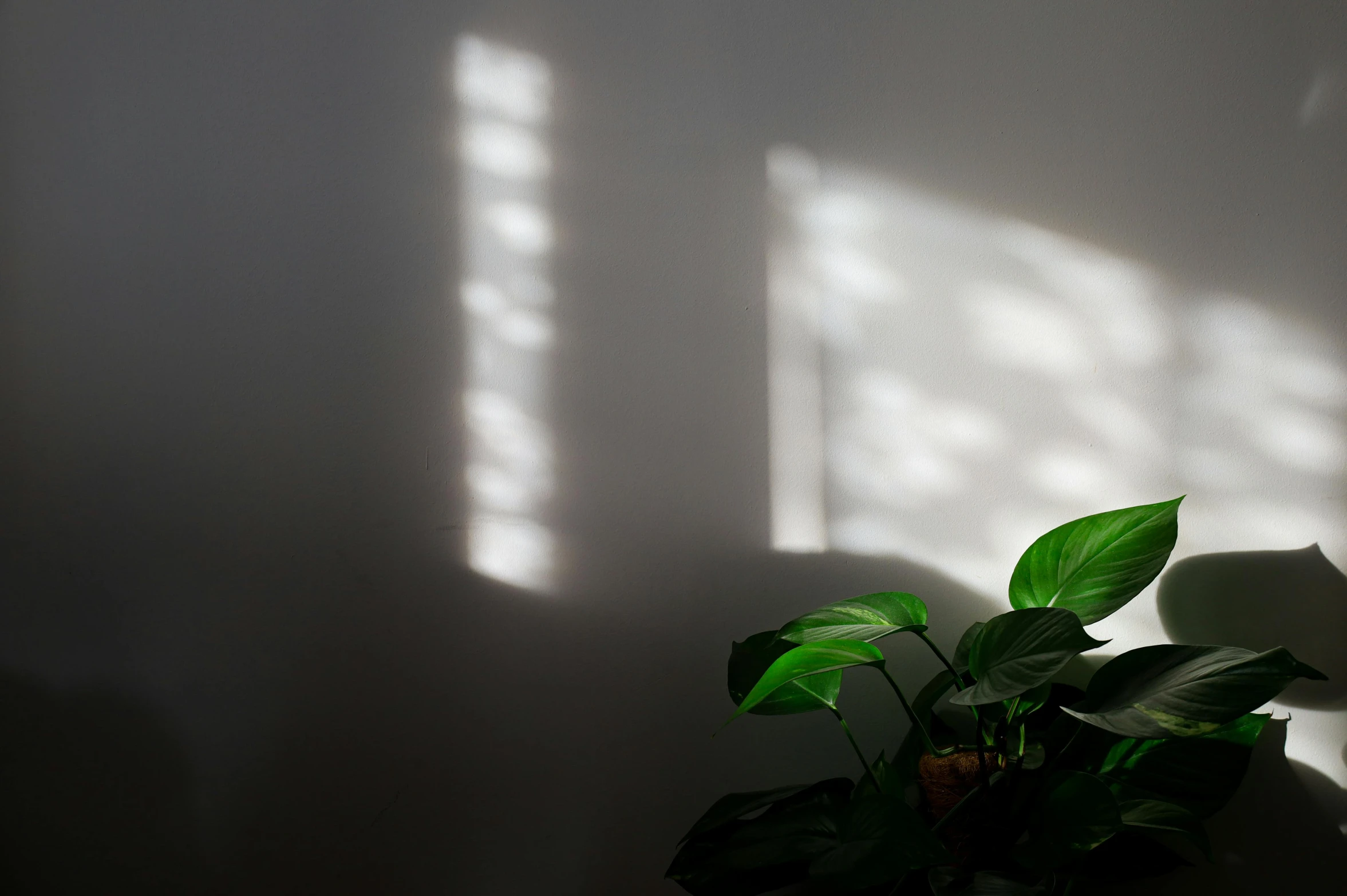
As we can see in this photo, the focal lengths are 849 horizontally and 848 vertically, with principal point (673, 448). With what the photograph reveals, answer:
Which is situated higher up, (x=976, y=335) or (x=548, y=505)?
(x=976, y=335)

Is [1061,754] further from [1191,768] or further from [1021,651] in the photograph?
[1021,651]

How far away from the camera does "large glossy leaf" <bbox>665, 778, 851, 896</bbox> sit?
3.00ft

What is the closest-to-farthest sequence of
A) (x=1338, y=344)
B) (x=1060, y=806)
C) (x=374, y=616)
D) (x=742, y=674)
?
(x=1060, y=806)
(x=742, y=674)
(x=1338, y=344)
(x=374, y=616)

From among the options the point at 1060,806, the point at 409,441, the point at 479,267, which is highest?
the point at 479,267

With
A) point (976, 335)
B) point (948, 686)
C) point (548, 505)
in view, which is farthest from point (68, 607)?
point (976, 335)

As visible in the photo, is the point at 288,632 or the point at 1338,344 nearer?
the point at 1338,344

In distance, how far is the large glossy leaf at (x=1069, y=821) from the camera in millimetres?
801

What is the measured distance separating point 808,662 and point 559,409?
0.56 meters

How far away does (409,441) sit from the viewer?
1.25 metres

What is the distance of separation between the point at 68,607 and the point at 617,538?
0.83m

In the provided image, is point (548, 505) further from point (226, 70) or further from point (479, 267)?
point (226, 70)

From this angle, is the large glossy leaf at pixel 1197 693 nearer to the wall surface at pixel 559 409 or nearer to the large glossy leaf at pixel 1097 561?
the large glossy leaf at pixel 1097 561

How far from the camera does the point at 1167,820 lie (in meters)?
0.85

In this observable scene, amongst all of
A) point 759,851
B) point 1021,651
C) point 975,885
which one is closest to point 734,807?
point 759,851
